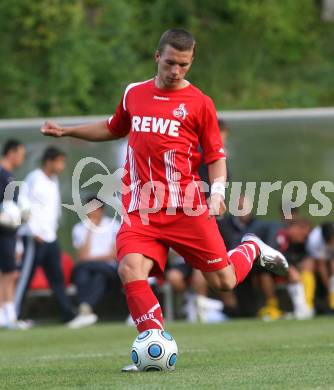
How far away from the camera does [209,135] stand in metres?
7.33

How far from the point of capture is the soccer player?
23.4 ft

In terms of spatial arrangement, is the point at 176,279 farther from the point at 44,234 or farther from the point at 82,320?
the point at 44,234

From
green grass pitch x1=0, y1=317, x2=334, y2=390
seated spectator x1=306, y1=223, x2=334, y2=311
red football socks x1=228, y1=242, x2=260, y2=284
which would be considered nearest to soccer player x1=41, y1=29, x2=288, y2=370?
red football socks x1=228, y1=242, x2=260, y2=284

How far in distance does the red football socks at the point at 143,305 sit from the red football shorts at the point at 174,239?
220mm

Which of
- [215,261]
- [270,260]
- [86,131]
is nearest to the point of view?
[215,261]

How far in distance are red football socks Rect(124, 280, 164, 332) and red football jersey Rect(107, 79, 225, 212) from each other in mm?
535

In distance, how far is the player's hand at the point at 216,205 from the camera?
22.9 feet

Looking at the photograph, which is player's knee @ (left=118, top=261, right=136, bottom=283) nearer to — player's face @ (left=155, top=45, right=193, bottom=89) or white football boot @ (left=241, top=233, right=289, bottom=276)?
player's face @ (left=155, top=45, right=193, bottom=89)

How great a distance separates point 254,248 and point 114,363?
1306 millimetres

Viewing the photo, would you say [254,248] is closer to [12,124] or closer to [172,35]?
[172,35]

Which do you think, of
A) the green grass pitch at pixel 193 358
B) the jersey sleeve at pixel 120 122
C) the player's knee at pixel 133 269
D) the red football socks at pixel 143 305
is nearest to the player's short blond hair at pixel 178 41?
the jersey sleeve at pixel 120 122

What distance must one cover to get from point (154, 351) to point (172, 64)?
1.78 meters

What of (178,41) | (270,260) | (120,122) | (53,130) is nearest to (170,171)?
(120,122)

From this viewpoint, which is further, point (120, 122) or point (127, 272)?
point (120, 122)
